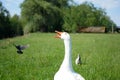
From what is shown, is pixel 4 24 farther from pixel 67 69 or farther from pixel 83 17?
pixel 67 69

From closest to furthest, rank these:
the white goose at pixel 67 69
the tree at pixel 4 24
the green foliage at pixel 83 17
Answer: the white goose at pixel 67 69, the tree at pixel 4 24, the green foliage at pixel 83 17

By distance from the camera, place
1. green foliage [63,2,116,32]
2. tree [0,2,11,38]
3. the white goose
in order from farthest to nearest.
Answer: green foliage [63,2,116,32]
tree [0,2,11,38]
the white goose

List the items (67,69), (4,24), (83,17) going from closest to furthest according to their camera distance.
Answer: (67,69) < (4,24) < (83,17)

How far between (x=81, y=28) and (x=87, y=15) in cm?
626

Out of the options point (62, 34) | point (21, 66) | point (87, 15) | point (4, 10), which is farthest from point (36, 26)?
point (62, 34)

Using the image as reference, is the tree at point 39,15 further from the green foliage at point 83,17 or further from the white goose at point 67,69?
the white goose at point 67,69

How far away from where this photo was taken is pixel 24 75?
10.6 meters

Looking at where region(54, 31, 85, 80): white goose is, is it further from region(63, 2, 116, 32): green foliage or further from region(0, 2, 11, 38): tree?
region(63, 2, 116, 32): green foliage

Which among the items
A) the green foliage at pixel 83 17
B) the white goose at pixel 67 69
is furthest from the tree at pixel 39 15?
the white goose at pixel 67 69

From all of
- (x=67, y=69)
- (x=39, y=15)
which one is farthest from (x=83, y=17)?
(x=67, y=69)

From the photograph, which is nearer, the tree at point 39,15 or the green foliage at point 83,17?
the tree at point 39,15

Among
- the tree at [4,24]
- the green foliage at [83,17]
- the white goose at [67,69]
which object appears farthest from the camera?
the green foliage at [83,17]

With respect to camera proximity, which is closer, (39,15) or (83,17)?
(39,15)

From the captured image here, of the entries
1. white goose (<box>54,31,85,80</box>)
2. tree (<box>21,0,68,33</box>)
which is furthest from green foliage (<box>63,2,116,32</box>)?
white goose (<box>54,31,85,80</box>)
